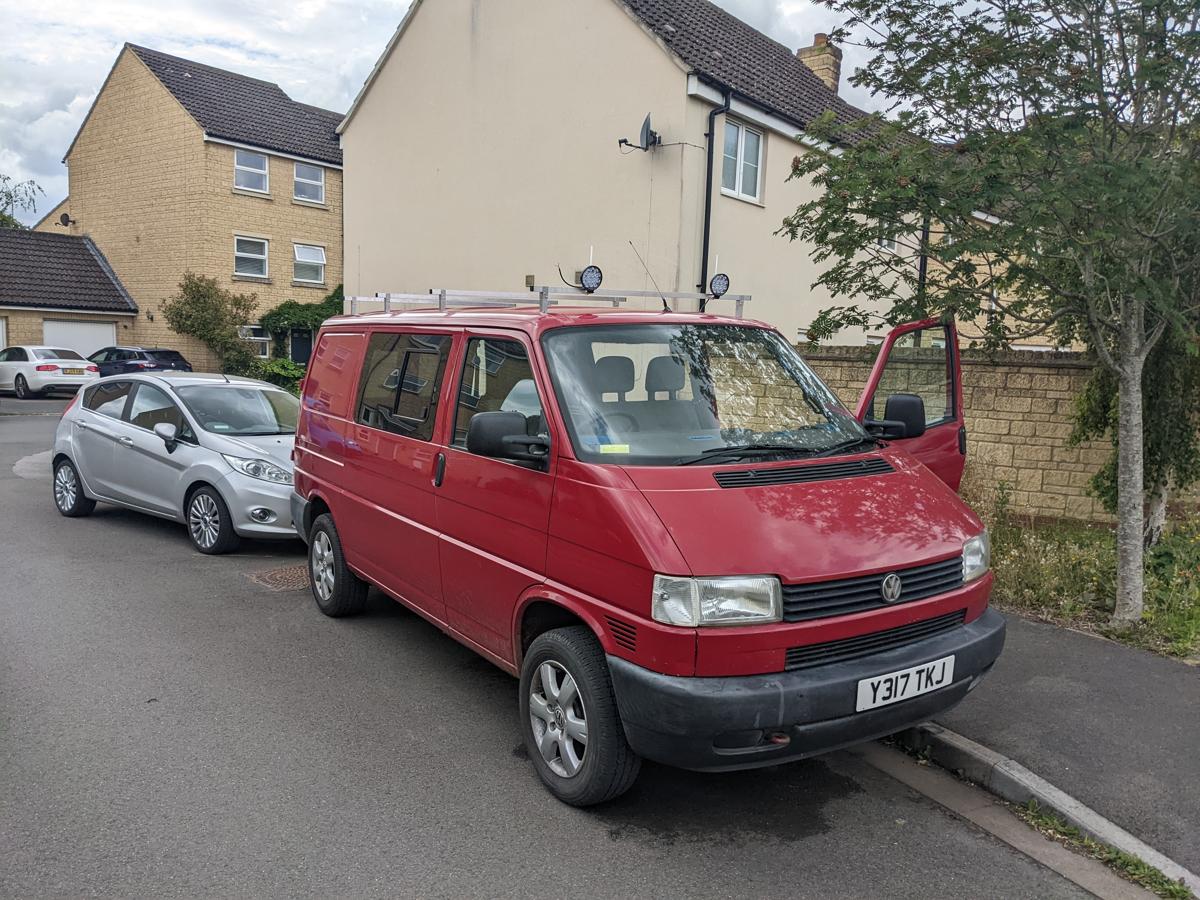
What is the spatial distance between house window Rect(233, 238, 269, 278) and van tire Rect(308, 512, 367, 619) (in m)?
25.9

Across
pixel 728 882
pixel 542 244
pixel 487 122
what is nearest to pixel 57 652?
pixel 728 882

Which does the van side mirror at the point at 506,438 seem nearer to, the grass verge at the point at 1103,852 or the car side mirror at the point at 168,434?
the grass verge at the point at 1103,852

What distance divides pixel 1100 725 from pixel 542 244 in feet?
44.8

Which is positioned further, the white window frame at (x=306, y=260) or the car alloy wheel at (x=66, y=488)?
the white window frame at (x=306, y=260)

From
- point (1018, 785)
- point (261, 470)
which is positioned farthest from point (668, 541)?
point (261, 470)

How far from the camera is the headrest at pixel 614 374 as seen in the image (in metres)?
4.36

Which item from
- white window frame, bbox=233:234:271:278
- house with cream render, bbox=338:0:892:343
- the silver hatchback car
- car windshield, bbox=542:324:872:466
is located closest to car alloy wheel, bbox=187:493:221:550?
the silver hatchback car

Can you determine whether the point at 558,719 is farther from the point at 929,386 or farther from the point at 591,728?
the point at 929,386

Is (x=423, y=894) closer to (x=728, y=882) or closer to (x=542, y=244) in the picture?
(x=728, y=882)

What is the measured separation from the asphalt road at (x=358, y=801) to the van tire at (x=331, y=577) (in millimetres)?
382

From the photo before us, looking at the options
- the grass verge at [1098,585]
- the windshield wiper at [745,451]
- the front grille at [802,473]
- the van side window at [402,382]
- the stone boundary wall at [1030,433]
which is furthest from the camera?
the stone boundary wall at [1030,433]

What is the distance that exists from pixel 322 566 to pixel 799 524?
13.1 ft

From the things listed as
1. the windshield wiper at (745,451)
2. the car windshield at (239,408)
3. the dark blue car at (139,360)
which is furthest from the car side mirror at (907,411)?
the dark blue car at (139,360)

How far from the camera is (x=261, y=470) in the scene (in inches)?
326
